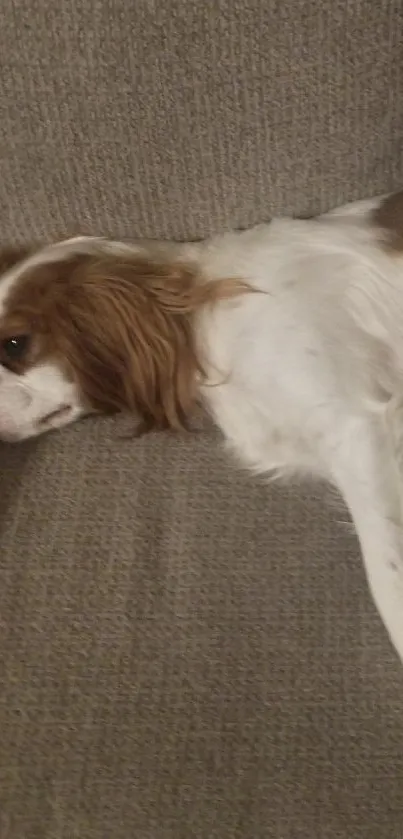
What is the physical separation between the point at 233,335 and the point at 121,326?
0.57 feet

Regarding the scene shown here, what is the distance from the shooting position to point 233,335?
4.72 feet

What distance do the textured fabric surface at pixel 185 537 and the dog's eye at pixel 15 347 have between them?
0.48 feet

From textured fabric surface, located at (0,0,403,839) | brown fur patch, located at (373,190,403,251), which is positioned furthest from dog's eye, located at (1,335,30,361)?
brown fur patch, located at (373,190,403,251)

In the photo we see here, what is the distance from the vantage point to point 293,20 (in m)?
1.32

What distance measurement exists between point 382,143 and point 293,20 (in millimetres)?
226

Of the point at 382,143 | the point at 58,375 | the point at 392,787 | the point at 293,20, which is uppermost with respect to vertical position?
the point at 293,20

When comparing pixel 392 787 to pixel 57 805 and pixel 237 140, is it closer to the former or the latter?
pixel 57 805

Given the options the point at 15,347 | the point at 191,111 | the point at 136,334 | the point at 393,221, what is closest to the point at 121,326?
the point at 136,334

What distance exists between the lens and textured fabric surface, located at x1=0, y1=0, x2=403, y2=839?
1.08m

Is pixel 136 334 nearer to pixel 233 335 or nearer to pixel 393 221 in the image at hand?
pixel 233 335

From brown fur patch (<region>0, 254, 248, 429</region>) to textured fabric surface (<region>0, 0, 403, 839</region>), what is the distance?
0.07 meters

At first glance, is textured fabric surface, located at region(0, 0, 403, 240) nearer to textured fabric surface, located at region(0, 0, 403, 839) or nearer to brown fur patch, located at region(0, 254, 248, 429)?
textured fabric surface, located at region(0, 0, 403, 839)

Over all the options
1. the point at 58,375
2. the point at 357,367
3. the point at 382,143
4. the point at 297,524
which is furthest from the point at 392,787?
the point at 382,143

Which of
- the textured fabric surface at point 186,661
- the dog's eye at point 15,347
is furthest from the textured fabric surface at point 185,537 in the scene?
the dog's eye at point 15,347
